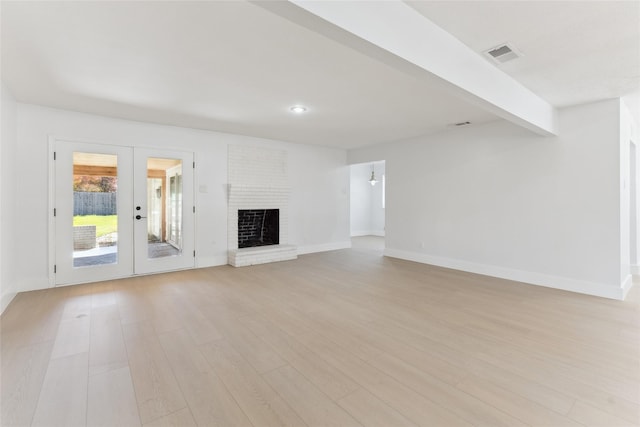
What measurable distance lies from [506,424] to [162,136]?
5732 millimetres

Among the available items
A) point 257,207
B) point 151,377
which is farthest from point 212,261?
point 151,377

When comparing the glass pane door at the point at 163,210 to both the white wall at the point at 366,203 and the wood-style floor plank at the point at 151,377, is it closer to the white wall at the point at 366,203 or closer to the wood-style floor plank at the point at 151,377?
the wood-style floor plank at the point at 151,377

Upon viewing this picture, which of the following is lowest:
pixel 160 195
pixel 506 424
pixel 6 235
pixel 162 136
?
pixel 506 424

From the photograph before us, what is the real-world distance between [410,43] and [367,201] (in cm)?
908

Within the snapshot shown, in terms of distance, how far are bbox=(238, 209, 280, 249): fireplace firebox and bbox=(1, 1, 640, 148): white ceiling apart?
92.8 inches

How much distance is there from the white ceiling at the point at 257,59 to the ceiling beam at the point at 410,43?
0.33ft

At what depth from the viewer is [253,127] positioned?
17.4ft

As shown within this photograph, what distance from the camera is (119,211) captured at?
15.4 feet

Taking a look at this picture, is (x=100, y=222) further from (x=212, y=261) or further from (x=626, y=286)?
(x=626, y=286)

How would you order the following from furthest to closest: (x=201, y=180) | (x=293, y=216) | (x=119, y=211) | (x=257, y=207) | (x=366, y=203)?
(x=366, y=203) < (x=293, y=216) < (x=257, y=207) < (x=201, y=180) < (x=119, y=211)

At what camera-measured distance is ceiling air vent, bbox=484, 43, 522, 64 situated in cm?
254

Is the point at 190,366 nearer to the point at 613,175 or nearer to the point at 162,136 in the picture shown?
the point at 162,136

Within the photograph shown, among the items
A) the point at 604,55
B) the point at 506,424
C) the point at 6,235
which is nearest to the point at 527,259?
the point at 604,55

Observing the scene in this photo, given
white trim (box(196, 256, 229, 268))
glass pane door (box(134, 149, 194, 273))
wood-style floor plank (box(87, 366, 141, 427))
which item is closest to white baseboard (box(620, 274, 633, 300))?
wood-style floor plank (box(87, 366, 141, 427))
